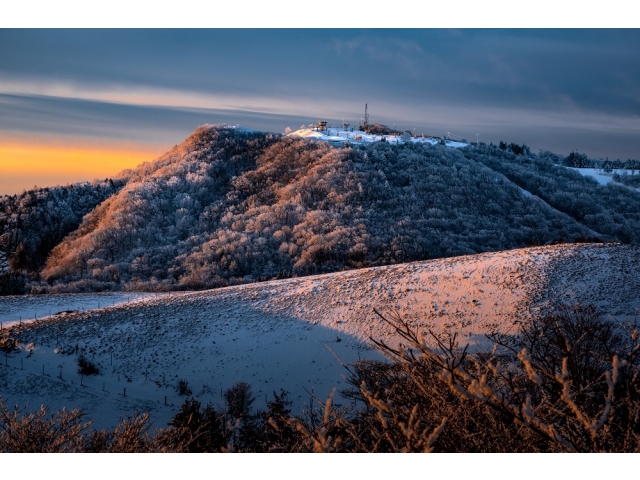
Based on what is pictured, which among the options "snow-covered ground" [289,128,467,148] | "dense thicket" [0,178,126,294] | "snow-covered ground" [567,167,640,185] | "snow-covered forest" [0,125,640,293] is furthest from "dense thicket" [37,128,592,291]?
"snow-covered ground" [567,167,640,185]

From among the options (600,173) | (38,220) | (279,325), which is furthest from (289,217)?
(600,173)

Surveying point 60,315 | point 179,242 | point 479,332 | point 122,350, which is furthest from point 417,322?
point 179,242

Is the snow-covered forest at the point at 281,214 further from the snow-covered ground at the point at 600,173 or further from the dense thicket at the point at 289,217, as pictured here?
the snow-covered ground at the point at 600,173

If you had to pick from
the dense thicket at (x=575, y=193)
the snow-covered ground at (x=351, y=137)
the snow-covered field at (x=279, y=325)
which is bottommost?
the snow-covered field at (x=279, y=325)

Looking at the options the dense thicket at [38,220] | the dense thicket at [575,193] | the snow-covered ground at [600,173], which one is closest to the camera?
the dense thicket at [38,220]

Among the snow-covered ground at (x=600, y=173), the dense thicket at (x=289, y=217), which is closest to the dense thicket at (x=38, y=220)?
the dense thicket at (x=289, y=217)

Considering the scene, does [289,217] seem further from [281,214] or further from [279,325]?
[279,325]

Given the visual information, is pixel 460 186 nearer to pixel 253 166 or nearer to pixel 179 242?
pixel 253 166
